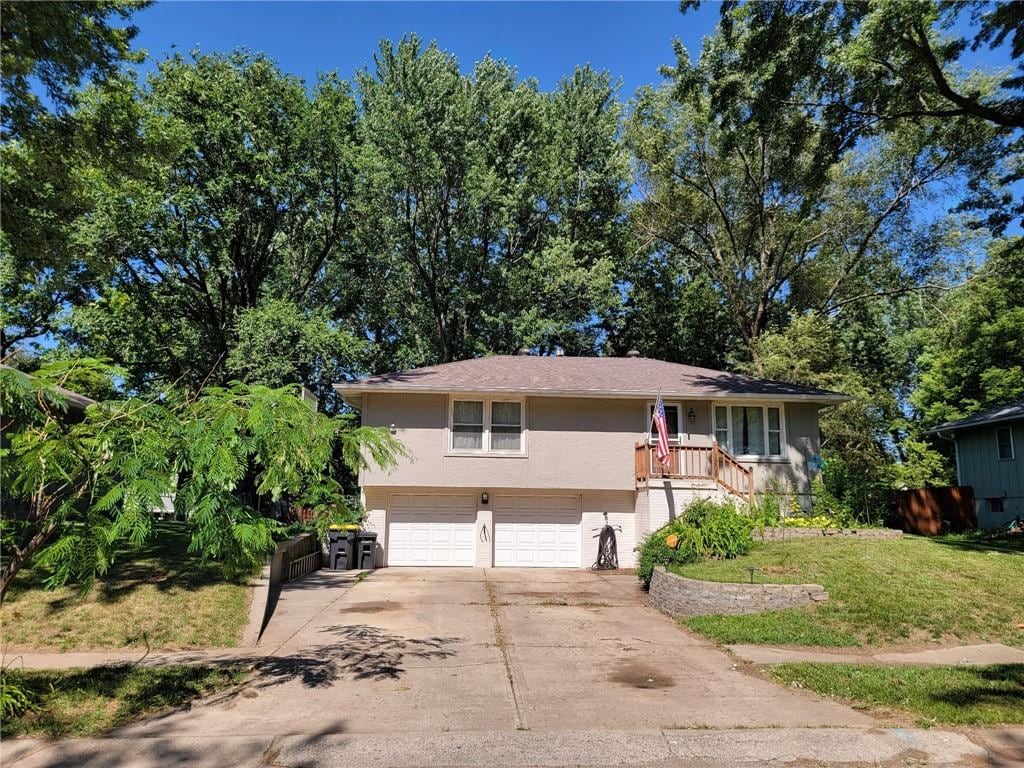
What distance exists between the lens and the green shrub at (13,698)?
575cm

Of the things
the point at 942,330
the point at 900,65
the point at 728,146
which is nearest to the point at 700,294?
the point at 942,330

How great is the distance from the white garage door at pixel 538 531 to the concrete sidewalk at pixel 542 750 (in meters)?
12.6

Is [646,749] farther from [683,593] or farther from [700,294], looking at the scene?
[700,294]

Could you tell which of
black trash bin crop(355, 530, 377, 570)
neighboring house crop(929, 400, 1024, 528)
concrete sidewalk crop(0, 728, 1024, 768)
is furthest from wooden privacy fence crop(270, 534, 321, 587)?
neighboring house crop(929, 400, 1024, 528)

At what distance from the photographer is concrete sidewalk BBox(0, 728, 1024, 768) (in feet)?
16.7

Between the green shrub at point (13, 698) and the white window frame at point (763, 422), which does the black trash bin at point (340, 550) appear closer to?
the white window frame at point (763, 422)

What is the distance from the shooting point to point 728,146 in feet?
53.8

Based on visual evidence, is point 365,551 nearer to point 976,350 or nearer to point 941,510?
point 941,510

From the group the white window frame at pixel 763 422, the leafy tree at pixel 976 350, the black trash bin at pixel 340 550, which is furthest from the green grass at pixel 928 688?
the leafy tree at pixel 976 350

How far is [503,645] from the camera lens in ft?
29.8

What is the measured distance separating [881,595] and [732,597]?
2.18 meters

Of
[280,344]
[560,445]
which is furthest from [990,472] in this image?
[280,344]

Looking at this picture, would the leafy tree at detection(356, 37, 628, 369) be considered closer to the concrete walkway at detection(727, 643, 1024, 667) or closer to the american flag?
the american flag

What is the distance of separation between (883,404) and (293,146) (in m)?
24.4
